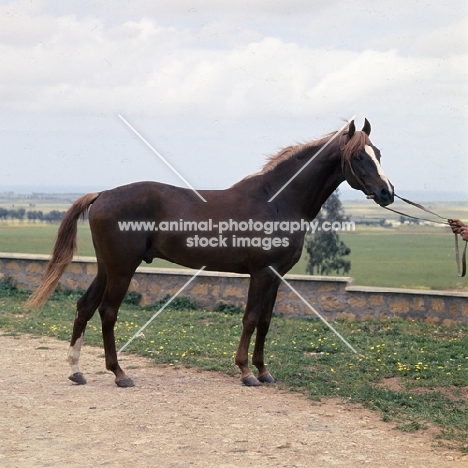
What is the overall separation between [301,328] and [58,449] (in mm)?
5395

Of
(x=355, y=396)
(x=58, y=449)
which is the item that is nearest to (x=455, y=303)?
(x=355, y=396)

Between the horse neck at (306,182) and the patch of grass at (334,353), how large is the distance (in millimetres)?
1657

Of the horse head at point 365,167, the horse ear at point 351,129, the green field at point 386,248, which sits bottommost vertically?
the green field at point 386,248

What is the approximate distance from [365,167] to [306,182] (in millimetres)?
661

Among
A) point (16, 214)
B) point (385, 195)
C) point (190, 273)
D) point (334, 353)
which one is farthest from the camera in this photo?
point (16, 214)

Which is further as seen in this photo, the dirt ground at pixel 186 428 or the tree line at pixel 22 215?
the tree line at pixel 22 215

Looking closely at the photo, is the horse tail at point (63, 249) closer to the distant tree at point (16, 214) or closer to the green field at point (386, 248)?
the green field at point (386, 248)

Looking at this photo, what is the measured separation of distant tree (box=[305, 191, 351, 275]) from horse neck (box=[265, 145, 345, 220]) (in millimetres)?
14872

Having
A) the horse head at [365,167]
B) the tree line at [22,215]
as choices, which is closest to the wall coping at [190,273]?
the horse head at [365,167]

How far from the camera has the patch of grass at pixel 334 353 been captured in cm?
591

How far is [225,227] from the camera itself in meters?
6.69

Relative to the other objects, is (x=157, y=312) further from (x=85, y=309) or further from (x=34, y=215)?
(x=34, y=215)

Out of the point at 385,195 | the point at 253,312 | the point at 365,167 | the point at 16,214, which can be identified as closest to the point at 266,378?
the point at 253,312

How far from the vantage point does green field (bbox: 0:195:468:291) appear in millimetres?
22031
